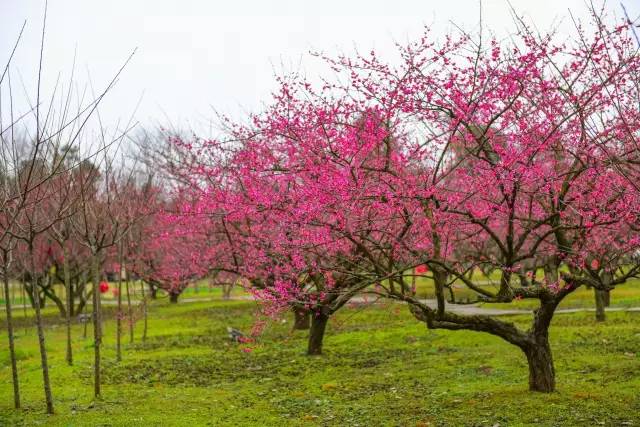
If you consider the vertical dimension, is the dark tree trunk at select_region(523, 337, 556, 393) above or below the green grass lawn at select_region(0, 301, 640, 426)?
above

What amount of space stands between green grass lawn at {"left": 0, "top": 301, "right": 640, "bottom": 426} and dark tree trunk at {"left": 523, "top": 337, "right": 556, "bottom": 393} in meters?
0.24

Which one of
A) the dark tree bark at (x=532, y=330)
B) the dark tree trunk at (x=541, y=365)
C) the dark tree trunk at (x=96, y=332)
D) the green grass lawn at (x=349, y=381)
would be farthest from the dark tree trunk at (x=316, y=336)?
the dark tree trunk at (x=541, y=365)

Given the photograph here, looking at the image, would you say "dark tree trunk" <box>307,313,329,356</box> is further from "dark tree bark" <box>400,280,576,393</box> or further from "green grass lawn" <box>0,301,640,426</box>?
"dark tree bark" <box>400,280,576,393</box>

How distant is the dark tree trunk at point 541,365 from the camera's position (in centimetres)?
1020

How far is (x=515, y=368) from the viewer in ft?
41.9

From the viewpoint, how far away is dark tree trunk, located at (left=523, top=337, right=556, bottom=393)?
1020 centimetres

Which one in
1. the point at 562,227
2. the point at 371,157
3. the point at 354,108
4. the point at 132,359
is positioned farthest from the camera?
the point at 132,359

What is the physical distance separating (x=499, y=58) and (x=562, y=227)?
2.22 metres

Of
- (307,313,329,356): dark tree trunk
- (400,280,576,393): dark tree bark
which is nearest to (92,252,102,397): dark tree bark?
(307,313,329,356): dark tree trunk

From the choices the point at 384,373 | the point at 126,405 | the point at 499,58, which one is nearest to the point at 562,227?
the point at 499,58

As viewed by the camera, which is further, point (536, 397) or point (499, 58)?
point (536, 397)

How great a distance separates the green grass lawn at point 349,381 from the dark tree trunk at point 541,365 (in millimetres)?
239

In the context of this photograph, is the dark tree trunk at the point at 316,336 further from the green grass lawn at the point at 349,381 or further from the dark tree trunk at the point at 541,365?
the dark tree trunk at the point at 541,365

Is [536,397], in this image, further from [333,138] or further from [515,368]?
[333,138]
